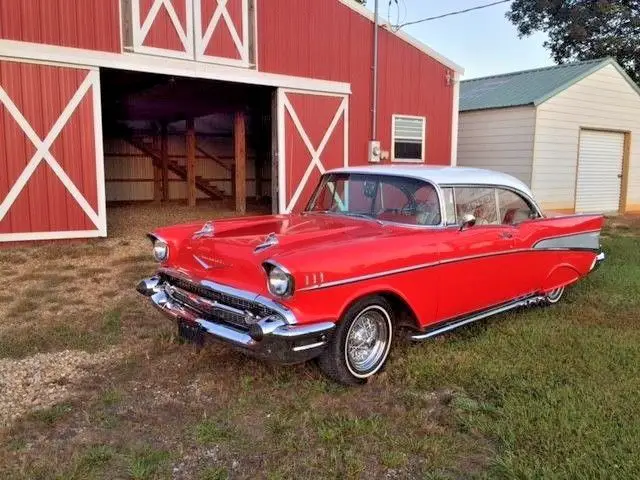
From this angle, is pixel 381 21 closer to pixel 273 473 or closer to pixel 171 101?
pixel 171 101

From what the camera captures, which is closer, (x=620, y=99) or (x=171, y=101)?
(x=171, y=101)

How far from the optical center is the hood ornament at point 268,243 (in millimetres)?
3688

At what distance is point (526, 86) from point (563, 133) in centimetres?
170

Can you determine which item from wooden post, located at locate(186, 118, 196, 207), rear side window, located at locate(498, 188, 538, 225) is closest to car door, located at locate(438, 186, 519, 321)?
rear side window, located at locate(498, 188, 538, 225)

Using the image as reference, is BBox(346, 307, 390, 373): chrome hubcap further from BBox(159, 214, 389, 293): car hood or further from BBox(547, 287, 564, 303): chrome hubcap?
BBox(547, 287, 564, 303): chrome hubcap

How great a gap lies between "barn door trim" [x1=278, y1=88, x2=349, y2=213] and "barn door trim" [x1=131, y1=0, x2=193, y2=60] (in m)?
1.98

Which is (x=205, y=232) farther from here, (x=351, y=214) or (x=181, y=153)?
(x=181, y=153)

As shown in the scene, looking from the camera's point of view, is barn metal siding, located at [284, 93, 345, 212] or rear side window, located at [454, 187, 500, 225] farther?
barn metal siding, located at [284, 93, 345, 212]

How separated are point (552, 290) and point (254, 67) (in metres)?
6.93

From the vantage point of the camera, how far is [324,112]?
11.4 meters

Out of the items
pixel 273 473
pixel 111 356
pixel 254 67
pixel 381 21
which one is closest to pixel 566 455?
pixel 273 473

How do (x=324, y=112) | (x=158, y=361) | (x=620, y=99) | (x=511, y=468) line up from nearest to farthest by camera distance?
1. (x=511, y=468)
2. (x=158, y=361)
3. (x=324, y=112)
4. (x=620, y=99)

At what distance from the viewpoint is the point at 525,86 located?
15023 mm

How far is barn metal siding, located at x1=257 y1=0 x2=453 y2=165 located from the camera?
10.6 meters
